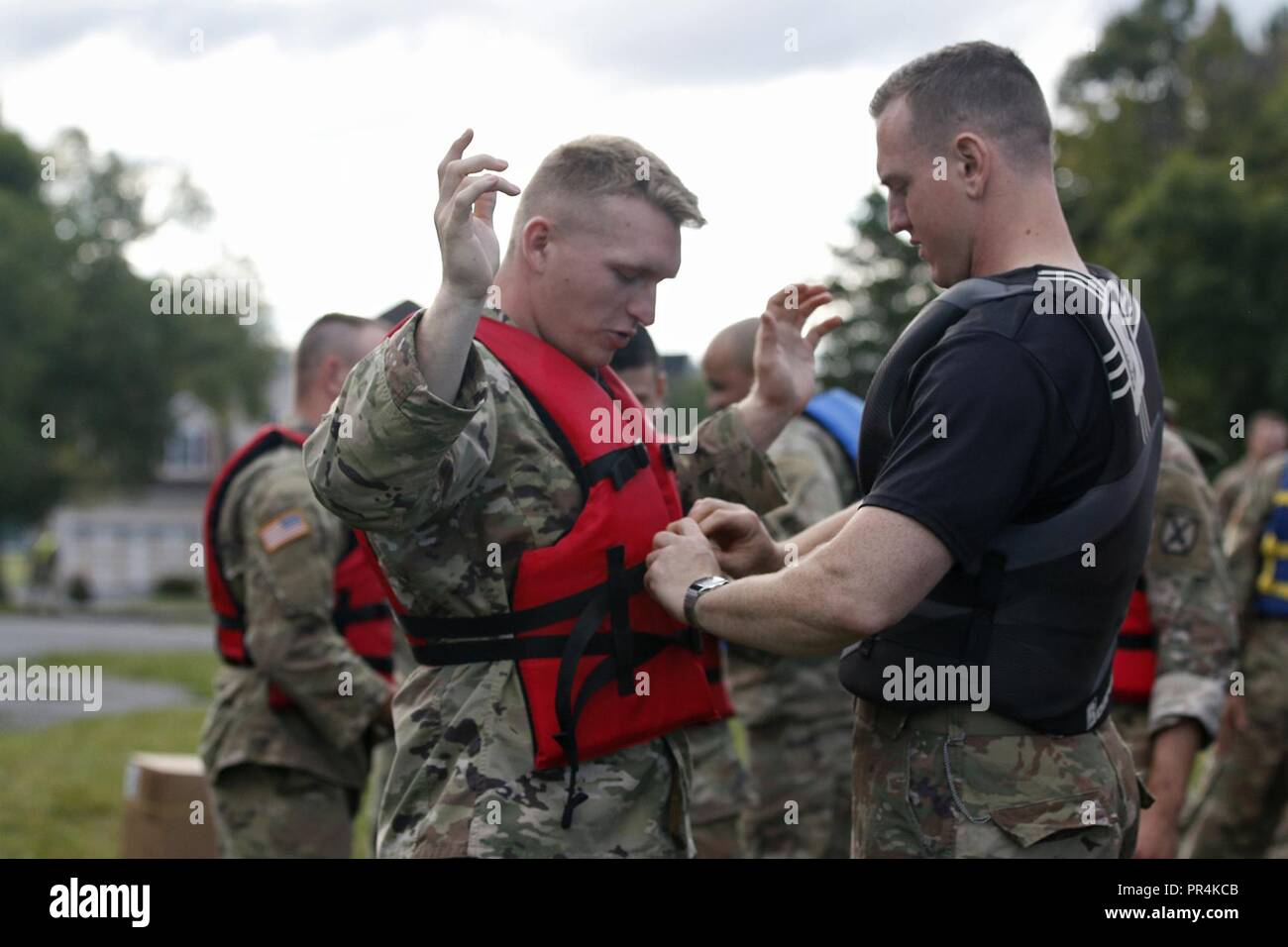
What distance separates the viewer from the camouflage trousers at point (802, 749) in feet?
20.7

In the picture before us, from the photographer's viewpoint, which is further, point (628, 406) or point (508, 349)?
point (628, 406)

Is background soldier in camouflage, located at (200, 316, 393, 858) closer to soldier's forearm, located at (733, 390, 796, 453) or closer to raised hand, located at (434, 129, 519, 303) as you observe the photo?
soldier's forearm, located at (733, 390, 796, 453)

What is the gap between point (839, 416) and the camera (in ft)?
21.6

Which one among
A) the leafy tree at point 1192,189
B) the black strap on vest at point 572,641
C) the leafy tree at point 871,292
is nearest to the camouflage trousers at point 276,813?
the black strap on vest at point 572,641

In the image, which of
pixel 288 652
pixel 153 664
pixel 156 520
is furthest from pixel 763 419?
pixel 156 520

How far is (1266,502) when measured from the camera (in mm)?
7266

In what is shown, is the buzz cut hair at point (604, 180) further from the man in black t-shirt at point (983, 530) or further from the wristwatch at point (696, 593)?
the wristwatch at point (696, 593)

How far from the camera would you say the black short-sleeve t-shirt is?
108 inches

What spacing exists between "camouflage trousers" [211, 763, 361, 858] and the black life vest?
312 centimetres

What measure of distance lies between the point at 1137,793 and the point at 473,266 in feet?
6.05

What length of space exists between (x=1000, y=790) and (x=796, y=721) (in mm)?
3383

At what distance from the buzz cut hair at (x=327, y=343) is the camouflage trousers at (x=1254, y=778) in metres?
4.69
